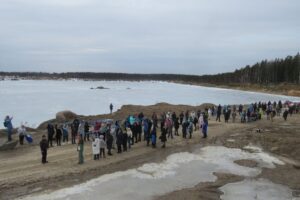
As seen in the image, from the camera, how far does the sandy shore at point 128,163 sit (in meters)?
13.9

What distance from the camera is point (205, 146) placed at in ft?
70.7

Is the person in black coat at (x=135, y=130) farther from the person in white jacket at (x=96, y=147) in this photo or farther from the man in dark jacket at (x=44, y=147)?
the man in dark jacket at (x=44, y=147)

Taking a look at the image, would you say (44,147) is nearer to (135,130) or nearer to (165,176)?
(165,176)

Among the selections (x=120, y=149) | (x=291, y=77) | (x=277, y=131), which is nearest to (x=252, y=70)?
(x=291, y=77)

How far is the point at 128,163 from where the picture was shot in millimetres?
17484

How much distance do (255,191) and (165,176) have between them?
138 inches

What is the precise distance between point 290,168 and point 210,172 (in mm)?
3759

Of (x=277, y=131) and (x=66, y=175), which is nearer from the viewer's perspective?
(x=66, y=175)

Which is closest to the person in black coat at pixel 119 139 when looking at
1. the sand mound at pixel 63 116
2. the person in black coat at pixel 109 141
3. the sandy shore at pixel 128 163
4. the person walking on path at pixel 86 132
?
the sandy shore at pixel 128 163

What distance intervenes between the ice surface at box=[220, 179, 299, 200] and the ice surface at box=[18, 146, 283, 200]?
3.49 feet

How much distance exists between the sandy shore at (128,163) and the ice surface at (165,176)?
0.49m

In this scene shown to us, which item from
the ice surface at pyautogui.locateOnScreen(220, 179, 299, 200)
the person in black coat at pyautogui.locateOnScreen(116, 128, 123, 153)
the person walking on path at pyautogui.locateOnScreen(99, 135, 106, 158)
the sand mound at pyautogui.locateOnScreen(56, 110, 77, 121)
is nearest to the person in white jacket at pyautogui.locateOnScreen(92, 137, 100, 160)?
the person walking on path at pyautogui.locateOnScreen(99, 135, 106, 158)

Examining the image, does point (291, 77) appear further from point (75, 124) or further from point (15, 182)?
point (15, 182)

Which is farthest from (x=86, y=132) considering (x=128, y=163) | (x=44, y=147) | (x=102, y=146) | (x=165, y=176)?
(x=165, y=176)
